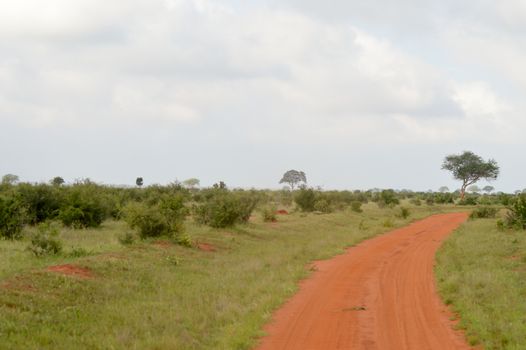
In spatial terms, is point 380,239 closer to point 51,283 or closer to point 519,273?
point 519,273

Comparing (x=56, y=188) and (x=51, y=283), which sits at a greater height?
(x=56, y=188)

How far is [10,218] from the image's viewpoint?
2289cm

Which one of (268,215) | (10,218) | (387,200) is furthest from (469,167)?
(10,218)

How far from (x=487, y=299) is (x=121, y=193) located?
112 feet

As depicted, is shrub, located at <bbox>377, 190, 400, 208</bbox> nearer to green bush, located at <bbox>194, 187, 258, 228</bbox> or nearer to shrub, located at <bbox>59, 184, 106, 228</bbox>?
green bush, located at <bbox>194, 187, 258, 228</bbox>

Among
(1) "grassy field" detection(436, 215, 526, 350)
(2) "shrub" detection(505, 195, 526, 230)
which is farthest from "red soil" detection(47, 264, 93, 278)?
(2) "shrub" detection(505, 195, 526, 230)

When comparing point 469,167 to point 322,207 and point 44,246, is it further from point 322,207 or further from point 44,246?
point 44,246

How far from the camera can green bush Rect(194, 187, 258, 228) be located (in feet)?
96.6

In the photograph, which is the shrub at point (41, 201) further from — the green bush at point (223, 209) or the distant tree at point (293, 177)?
the distant tree at point (293, 177)

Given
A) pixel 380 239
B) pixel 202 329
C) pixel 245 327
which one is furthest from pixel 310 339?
pixel 380 239

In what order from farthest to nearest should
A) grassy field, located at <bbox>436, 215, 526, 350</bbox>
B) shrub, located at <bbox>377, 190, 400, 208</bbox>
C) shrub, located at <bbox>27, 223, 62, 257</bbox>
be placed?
shrub, located at <bbox>377, 190, 400, 208</bbox>
shrub, located at <bbox>27, 223, 62, 257</bbox>
grassy field, located at <bbox>436, 215, 526, 350</bbox>

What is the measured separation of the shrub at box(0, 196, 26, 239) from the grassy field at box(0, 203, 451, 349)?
2614mm

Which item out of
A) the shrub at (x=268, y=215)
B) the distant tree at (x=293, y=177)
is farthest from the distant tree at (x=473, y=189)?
the shrub at (x=268, y=215)

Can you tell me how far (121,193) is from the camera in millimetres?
43219
